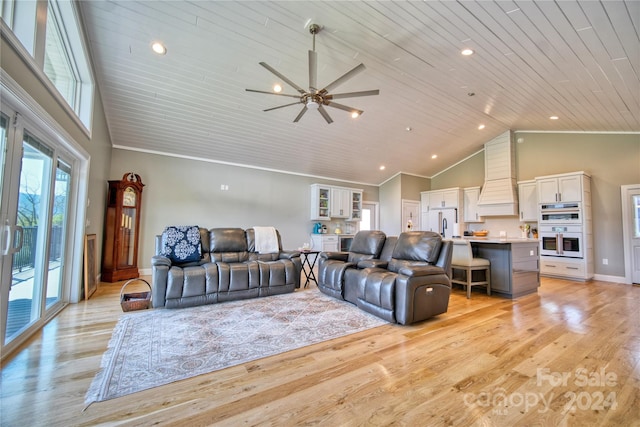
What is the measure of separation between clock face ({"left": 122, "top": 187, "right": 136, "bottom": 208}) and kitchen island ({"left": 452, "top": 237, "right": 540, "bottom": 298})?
5742mm

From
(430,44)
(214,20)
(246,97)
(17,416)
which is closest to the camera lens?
(17,416)

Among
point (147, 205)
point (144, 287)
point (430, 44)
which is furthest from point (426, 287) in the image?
point (147, 205)

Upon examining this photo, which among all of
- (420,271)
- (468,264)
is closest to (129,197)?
(420,271)

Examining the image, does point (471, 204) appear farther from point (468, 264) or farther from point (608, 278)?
point (468, 264)

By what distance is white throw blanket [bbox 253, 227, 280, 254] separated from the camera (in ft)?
14.5

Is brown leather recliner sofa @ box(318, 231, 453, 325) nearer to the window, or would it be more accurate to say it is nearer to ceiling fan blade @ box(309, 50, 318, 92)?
ceiling fan blade @ box(309, 50, 318, 92)

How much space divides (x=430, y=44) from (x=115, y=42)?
387 cm

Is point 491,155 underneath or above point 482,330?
above

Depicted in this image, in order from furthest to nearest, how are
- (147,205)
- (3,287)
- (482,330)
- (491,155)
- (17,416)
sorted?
1. (491,155)
2. (147,205)
3. (482,330)
4. (3,287)
5. (17,416)

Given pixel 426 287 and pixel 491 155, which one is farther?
pixel 491 155

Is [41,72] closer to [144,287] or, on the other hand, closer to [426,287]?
[144,287]

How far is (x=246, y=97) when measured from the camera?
430 centimetres

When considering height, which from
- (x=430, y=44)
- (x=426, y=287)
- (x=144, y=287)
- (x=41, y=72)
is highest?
(x=430, y=44)

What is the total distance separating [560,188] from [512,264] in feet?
10.3
